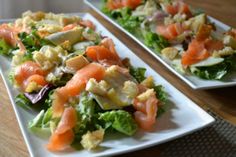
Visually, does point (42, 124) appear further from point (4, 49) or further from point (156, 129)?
point (4, 49)

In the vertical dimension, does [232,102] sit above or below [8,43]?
below

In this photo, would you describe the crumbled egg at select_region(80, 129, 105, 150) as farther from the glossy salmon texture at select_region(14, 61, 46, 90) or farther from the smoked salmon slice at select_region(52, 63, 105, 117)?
the glossy salmon texture at select_region(14, 61, 46, 90)

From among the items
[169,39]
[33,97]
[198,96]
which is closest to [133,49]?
[169,39]

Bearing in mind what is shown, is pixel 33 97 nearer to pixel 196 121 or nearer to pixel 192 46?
pixel 196 121

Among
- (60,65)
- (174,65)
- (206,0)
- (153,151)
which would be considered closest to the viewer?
(153,151)

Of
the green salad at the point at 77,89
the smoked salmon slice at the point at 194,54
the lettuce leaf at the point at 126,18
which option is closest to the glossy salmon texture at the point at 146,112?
the green salad at the point at 77,89
